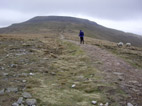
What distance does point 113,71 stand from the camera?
1152cm

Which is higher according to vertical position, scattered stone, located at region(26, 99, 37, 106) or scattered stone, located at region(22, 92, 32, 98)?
scattered stone, located at region(22, 92, 32, 98)

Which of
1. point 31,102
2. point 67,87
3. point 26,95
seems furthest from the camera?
point 67,87

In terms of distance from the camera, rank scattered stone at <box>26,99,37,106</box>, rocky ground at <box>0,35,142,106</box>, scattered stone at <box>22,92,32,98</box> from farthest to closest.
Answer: scattered stone at <box>22,92,32,98</box>
rocky ground at <box>0,35,142,106</box>
scattered stone at <box>26,99,37,106</box>

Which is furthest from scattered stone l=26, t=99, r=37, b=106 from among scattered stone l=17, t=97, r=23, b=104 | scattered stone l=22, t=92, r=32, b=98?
scattered stone l=22, t=92, r=32, b=98

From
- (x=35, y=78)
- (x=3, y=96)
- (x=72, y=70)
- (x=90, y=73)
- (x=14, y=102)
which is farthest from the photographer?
(x=72, y=70)

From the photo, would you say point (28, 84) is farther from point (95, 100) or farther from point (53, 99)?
point (95, 100)

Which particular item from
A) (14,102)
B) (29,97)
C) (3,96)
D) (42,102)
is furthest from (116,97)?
(3,96)

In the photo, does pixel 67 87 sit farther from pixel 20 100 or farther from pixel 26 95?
pixel 20 100

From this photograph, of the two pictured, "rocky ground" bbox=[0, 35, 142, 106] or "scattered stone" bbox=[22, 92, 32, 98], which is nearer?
"rocky ground" bbox=[0, 35, 142, 106]

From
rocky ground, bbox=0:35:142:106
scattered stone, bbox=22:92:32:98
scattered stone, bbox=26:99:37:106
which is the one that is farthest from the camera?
scattered stone, bbox=22:92:32:98

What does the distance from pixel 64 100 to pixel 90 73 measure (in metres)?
4.34

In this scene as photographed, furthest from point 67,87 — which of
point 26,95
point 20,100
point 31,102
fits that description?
point 20,100

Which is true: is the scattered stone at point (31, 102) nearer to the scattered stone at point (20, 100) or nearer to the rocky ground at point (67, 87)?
the rocky ground at point (67, 87)

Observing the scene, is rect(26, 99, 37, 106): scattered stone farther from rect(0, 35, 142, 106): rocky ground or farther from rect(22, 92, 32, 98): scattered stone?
rect(22, 92, 32, 98): scattered stone
